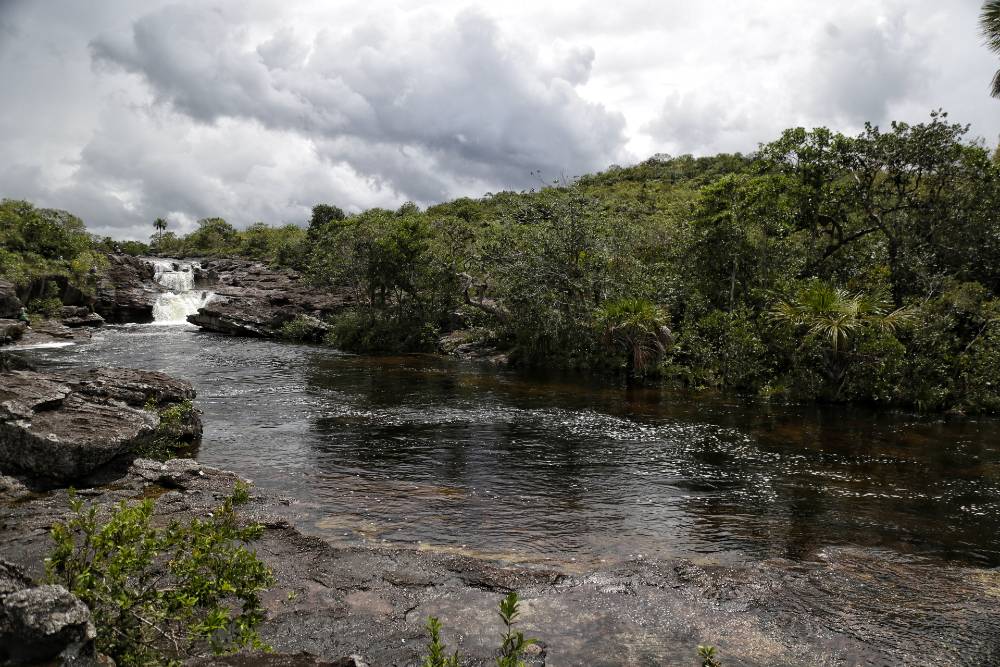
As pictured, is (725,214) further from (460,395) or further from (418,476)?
(418,476)

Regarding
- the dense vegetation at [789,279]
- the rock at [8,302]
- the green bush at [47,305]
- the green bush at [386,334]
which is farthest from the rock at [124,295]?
the dense vegetation at [789,279]

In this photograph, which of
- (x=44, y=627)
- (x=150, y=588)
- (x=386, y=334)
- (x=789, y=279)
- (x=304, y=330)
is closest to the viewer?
(x=44, y=627)

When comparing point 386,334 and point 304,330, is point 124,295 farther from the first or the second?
point 386,334

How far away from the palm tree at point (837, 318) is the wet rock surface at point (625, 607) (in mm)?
12789

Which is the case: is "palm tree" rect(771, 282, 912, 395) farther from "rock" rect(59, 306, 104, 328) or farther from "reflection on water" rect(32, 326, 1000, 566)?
"rock" rect(59, 306, 104, 328)

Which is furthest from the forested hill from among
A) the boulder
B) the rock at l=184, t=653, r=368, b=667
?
the boulder

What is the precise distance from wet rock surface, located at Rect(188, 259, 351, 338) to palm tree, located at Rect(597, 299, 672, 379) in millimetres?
28460

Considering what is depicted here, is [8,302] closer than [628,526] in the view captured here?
No

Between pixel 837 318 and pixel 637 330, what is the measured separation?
7.54m

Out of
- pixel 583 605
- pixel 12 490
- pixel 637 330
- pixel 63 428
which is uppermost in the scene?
pixel 637 330

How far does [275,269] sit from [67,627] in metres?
66.3

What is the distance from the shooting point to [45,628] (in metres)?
4.95

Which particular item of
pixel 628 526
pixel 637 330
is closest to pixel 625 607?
pixel 628 526

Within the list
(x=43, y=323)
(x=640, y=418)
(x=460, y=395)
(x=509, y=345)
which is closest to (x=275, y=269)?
(x=43, y=323)
